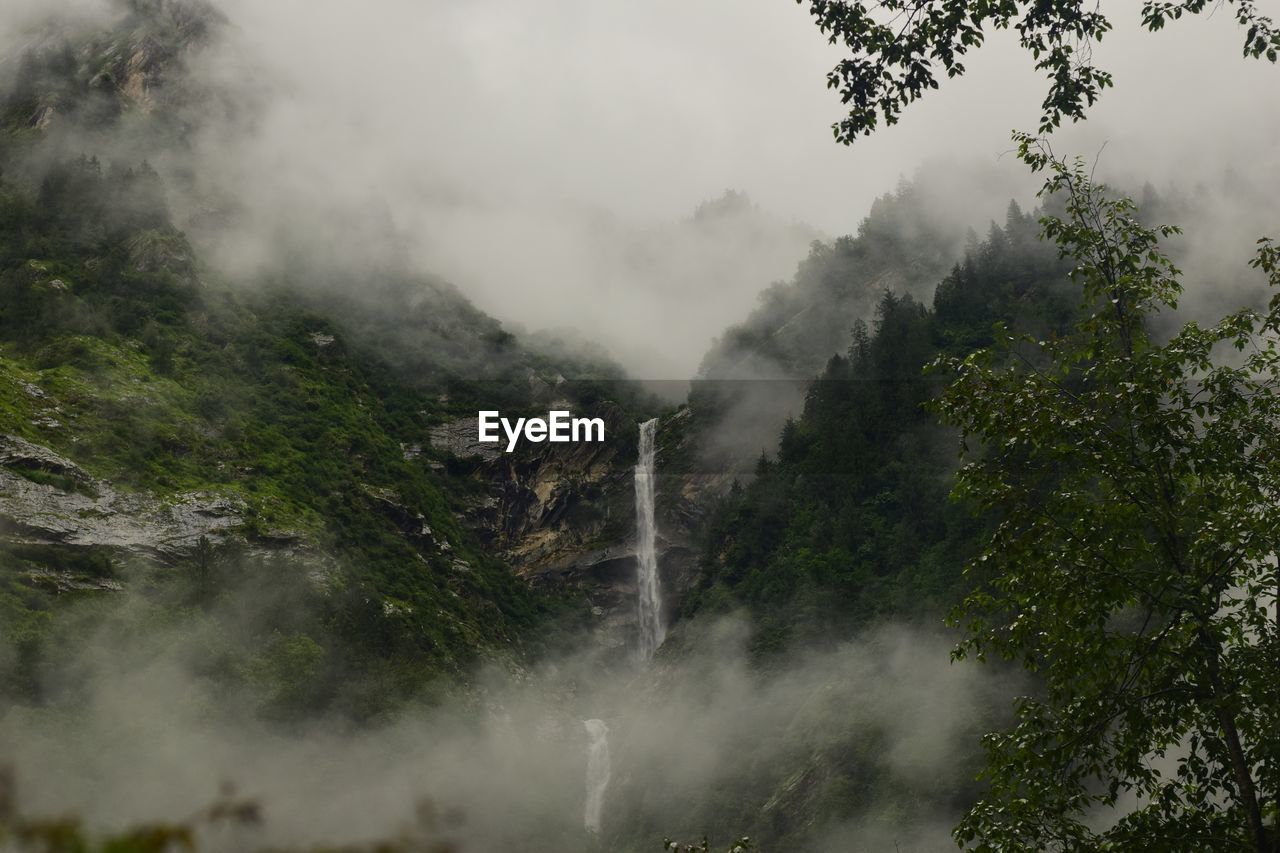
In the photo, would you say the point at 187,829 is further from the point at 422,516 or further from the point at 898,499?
the point at 422,516

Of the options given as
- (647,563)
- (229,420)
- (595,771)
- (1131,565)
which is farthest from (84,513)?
(1131,565)

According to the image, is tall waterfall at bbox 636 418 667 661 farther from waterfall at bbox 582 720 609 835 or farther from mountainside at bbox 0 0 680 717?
waterfall at bbox 582 720 609 835

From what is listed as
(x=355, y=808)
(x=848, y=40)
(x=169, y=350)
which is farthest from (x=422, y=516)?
(x=848, y=40)

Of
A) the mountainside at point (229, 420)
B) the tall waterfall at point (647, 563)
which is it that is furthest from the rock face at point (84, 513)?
the tall waterfall at point (647, 563)

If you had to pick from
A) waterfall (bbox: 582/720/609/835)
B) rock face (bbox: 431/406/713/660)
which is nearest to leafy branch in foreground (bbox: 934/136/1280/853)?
waterfall (bbox: 582/720/609/835)

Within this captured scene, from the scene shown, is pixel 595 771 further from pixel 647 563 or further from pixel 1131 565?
pixel 1131 565

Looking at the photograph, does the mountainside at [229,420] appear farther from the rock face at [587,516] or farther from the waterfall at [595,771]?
the waterfall at [595,771]
